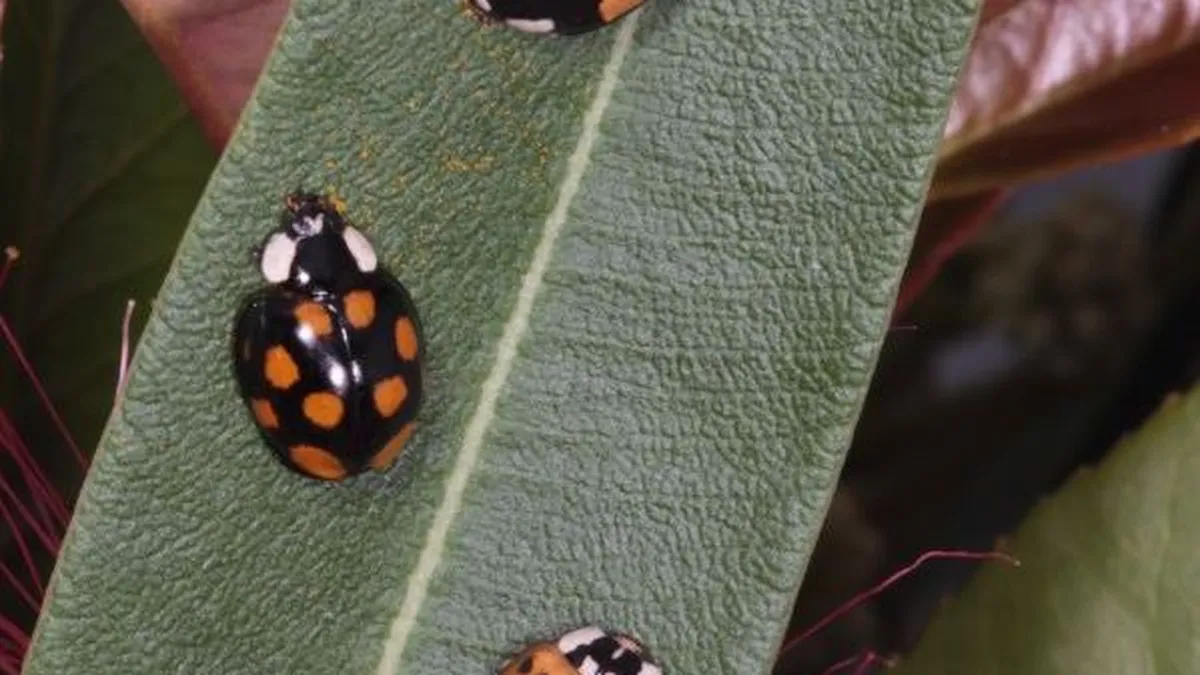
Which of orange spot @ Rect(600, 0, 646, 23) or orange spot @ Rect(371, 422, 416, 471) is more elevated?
orange spot @ Rect(600, 0, 646, 23)

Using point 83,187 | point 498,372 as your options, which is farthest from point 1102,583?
point 83,187

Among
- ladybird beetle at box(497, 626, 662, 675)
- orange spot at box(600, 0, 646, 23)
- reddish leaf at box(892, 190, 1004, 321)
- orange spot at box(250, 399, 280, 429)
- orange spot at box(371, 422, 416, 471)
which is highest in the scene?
orange spot at box(600, 0, 646, 23)

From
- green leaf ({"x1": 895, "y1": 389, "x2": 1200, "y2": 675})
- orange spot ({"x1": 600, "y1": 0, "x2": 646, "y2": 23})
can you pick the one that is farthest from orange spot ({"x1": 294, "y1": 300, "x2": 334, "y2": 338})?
green leaf ({"x1": 895, "y1": 389, "x2": 1200, "y2": 675})

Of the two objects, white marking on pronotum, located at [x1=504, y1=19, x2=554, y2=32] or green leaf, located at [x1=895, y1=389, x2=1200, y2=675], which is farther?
green leaf, located at [x1=895, y1=389, x2=1200, y2=675]

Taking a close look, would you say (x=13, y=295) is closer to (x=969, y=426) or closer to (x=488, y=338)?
(x=488, y=338)

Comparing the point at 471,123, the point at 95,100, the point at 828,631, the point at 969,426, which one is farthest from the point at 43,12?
the point at 969,426

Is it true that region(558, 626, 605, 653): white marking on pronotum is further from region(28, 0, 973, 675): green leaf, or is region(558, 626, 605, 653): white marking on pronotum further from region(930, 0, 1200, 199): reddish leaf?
region(930, 0, 1200, 199): reddish leaf
